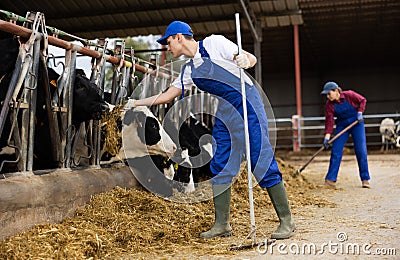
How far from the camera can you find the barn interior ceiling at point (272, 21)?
390 inches

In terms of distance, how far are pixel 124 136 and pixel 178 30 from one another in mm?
1584

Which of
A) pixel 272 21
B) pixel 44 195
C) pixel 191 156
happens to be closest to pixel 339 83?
pixel 272 21

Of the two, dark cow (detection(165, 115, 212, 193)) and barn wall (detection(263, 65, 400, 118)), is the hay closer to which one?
dark cow (detection(165, 115, 212, 193))

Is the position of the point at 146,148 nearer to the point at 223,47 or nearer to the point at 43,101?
the point at 43,101

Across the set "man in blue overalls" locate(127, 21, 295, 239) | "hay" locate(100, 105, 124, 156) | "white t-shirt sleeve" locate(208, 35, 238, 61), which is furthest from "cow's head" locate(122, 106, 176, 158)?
"white t-shirt sleeve" locate(208, 35, 238, 61)

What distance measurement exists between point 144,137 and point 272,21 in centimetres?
661

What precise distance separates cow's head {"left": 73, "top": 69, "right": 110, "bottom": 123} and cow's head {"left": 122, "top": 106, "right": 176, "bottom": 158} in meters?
0.61

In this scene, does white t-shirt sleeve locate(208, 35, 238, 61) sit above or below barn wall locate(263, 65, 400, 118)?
below

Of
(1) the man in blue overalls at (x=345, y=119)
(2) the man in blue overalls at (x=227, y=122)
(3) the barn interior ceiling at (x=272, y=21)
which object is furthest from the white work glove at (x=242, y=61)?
(3) the barn interior ceiling at (x=272, y=21)

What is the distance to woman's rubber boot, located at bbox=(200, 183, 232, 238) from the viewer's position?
11.6 ft

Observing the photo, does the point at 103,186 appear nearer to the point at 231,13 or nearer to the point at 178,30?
the point at 178,30

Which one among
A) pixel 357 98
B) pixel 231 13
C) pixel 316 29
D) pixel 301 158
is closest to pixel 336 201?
pixel 357 98

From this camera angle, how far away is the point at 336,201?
17.8ft

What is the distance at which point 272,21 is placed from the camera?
34.8ft
